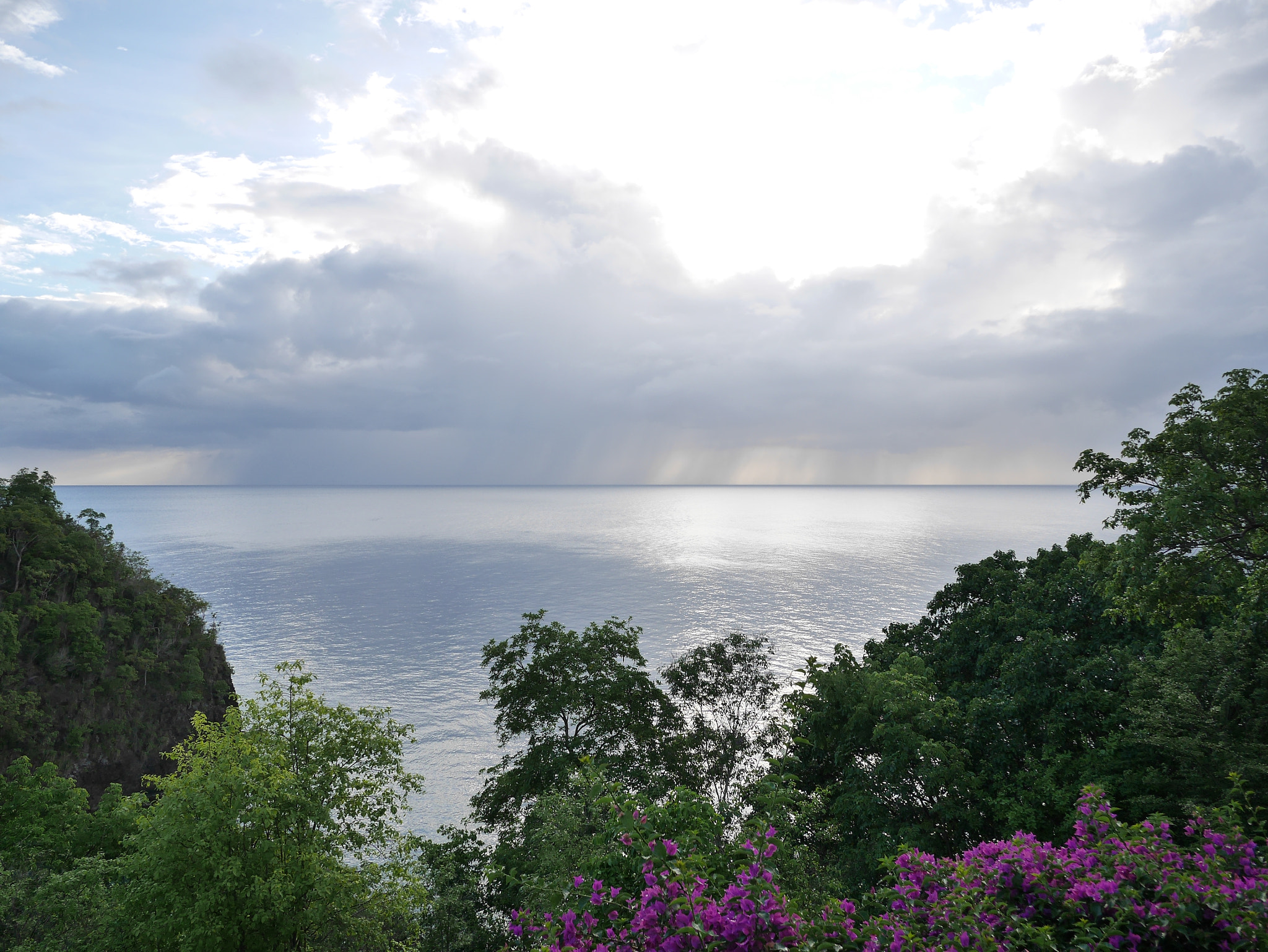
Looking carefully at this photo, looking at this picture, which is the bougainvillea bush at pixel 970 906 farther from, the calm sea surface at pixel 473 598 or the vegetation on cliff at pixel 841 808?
the calm sea surface at pixel 473 598

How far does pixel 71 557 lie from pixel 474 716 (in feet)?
121

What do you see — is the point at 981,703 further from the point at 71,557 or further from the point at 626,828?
the point at 71,557

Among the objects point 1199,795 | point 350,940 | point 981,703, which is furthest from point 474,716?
point 1199,795

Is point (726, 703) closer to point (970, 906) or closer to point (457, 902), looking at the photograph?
point (457, 902)

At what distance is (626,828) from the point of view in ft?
23.5

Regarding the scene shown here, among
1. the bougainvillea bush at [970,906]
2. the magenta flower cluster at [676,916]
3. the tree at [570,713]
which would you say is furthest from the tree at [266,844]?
the magenta flower cluster at [676,916]

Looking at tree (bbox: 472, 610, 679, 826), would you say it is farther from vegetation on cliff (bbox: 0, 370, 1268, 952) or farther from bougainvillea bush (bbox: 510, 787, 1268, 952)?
bougainvillea bush (bbox: 510, 787, 1268, 952)

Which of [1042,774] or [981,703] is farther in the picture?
[981,703]

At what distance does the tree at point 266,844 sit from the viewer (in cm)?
1616

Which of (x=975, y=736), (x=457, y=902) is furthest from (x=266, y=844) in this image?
(x=975, y=736)

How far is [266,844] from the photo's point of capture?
54.6 ft

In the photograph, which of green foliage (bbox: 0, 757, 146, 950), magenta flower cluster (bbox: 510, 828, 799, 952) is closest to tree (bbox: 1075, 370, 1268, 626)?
magenta flower cluster (bbox: 510, 828, 799, 952)

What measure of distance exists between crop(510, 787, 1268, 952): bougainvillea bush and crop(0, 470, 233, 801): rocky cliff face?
4968 cm

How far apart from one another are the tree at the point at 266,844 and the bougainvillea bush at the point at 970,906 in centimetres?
1373
